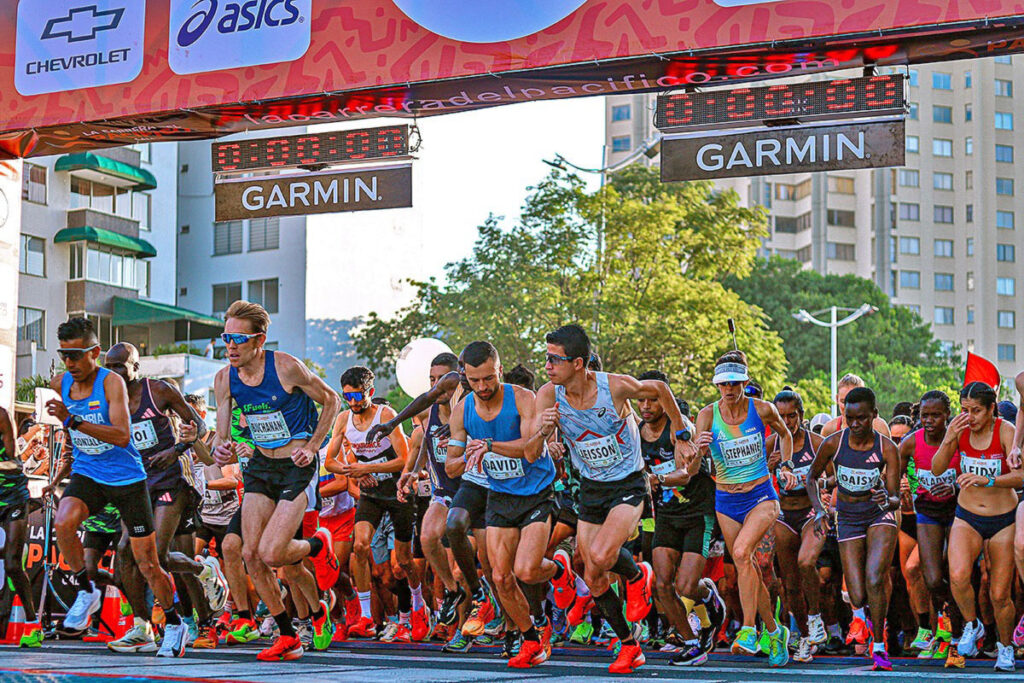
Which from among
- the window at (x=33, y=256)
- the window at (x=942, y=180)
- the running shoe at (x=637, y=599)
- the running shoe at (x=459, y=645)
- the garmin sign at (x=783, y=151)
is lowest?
the running shoe at (x=459, y=645)

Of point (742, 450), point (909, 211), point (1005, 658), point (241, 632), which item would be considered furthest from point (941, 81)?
point (241, 632)

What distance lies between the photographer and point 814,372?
6303 cm

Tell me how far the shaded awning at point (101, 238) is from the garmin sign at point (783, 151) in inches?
1535

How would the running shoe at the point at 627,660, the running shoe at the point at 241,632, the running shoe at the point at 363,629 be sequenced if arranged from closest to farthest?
the running shoe at the point at 627,660, the running shoe at the point at 241,632, the running shoe at the point at 363,629

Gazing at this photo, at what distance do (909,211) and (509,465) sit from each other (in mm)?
90016

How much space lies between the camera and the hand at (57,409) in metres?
9.42

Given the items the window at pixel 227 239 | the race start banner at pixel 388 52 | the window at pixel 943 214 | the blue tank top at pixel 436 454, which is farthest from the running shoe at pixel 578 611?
the window at pixel 943 214

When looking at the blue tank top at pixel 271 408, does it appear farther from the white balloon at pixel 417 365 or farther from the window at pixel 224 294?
the window at pixel 224 294

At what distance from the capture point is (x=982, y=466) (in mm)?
10242

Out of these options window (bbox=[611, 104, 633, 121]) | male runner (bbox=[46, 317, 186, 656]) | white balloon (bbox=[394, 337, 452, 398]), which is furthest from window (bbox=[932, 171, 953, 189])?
male runner (bbox=[46, 317, 186, 656])

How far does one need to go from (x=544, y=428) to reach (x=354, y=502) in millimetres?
5117

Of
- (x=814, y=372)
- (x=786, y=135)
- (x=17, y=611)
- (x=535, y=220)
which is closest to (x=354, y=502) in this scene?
(x=17, y=611)

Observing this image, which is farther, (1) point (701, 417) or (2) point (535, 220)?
(2) point (535, 220)

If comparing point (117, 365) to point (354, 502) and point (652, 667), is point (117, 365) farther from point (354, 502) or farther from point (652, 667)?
point (652, 667)
